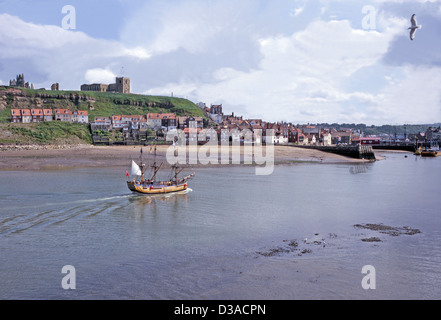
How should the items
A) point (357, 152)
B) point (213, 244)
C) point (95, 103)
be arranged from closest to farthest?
1. point (213, 244)
2. point (357, 152)
3. point (95, 103)

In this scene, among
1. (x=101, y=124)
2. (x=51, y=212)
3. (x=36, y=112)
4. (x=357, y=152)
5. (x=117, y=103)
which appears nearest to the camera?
(x=51, y=212)

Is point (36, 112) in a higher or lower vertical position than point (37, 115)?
higher

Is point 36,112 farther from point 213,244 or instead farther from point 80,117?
point 213,244

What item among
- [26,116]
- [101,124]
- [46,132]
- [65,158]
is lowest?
[65,158]

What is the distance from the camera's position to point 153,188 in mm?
38250

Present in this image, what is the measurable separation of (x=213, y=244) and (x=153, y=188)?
59.4 ft

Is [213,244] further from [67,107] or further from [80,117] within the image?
[67,107]

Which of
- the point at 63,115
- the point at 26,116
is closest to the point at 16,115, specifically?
the point at 26,116

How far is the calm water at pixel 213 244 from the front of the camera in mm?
15672

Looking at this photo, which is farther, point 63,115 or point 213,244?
point 63,115

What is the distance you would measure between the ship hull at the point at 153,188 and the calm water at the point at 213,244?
1281 mm

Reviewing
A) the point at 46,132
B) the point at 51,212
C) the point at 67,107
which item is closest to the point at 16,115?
the point at 46,132

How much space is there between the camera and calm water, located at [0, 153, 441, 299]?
1567 centimetres
